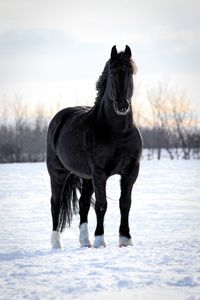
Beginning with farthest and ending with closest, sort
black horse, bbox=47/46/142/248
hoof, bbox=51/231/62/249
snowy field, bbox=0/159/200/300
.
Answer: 1. hoof, bbox=51/231/62/249
2. black horse, bbox=47/46/142/248
3. snowy field, bbox=0/159/200/300

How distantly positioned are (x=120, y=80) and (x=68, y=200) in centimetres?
241

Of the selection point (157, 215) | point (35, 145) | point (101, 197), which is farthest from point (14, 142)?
point (101, 197)

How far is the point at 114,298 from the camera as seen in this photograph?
2.98 m

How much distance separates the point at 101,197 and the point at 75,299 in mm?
2307

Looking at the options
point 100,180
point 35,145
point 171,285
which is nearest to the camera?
point 171,285

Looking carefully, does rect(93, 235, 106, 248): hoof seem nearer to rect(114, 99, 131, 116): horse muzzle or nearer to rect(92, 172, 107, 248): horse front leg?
rect(92, 172, 107, 248): horse front leg

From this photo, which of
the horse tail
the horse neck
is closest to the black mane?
the horse neck

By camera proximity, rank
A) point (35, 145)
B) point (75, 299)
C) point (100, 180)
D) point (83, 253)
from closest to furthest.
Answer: point (75, 299), point (83, 253), point (100, 180), point (35, 145)

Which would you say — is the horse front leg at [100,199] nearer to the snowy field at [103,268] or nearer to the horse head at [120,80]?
the snowy field at [103,268]

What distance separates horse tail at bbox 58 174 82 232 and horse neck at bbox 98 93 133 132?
154cm

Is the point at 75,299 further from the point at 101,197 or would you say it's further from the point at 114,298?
the point at 101,197

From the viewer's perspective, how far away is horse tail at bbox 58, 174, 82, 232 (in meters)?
6.54

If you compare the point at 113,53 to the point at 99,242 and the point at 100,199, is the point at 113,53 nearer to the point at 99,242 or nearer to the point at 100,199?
the point at 100,199

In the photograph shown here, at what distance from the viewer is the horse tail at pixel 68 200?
6.54 meters
